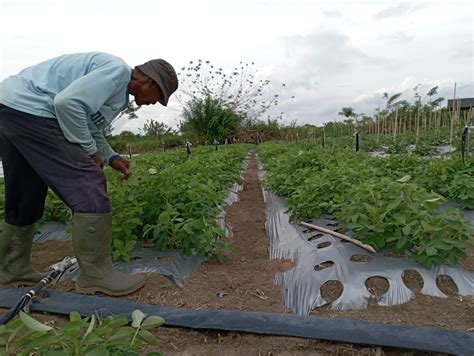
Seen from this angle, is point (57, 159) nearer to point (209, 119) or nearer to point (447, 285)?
point (447, 285)

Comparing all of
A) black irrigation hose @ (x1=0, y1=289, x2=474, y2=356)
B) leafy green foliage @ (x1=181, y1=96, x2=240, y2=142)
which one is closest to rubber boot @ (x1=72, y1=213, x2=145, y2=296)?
black irrigation hose @ (x1=0, y1=289, x2=474, y2=356)

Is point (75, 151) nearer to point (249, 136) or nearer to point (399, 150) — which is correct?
point (399, 150)

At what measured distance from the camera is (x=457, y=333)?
1.72 metres

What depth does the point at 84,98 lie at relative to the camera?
1.93 m

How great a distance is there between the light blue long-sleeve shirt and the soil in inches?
41.2

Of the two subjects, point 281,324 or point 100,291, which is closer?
point 281,324

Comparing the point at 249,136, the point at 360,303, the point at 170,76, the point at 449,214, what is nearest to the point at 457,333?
the point at 360,303

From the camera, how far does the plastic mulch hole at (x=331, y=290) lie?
232cm

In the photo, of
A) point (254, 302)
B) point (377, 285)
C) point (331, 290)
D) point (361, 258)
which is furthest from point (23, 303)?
point (361, 258)

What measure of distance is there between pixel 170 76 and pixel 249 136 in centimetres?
2564

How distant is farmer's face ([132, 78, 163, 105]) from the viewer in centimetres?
218

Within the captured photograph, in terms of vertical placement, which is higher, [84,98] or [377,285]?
[84,98]

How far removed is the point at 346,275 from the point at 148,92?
168 centimetres

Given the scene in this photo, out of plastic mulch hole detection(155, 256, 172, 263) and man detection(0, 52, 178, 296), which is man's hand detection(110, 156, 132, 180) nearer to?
man detection(0, 52, 178, 296)
